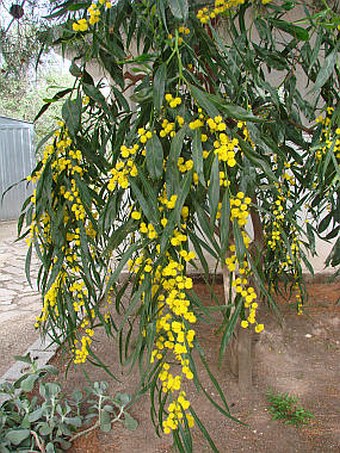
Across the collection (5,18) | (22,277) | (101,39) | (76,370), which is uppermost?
(5,18)

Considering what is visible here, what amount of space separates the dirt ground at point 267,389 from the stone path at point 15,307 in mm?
579

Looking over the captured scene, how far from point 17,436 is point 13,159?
6266mm

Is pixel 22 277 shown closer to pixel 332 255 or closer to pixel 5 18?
pixel 5 18

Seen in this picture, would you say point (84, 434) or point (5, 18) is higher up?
point (5, 18)

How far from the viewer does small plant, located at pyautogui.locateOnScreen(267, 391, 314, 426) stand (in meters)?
1.67

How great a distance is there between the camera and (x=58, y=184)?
3.95ft

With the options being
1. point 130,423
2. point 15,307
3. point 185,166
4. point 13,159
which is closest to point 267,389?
point 130,423

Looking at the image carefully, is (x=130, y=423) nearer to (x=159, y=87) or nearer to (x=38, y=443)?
(x=38, y=443)

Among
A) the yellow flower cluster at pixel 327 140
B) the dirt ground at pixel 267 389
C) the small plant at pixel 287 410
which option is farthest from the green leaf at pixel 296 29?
the small plant at pixel 287 410

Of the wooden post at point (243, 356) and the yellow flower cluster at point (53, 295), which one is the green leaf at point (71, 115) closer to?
the yellow flower cluster at point (53, 295)

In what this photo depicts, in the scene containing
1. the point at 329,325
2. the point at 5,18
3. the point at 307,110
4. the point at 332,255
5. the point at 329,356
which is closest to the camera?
the point at 332,255

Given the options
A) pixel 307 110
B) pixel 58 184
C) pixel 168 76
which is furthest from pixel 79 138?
pixel 307 110

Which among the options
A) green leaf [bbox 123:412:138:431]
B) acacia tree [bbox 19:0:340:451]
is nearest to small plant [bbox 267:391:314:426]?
green leaf [bbox 123:412:138:431]

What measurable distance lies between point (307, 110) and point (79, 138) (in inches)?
29.6
